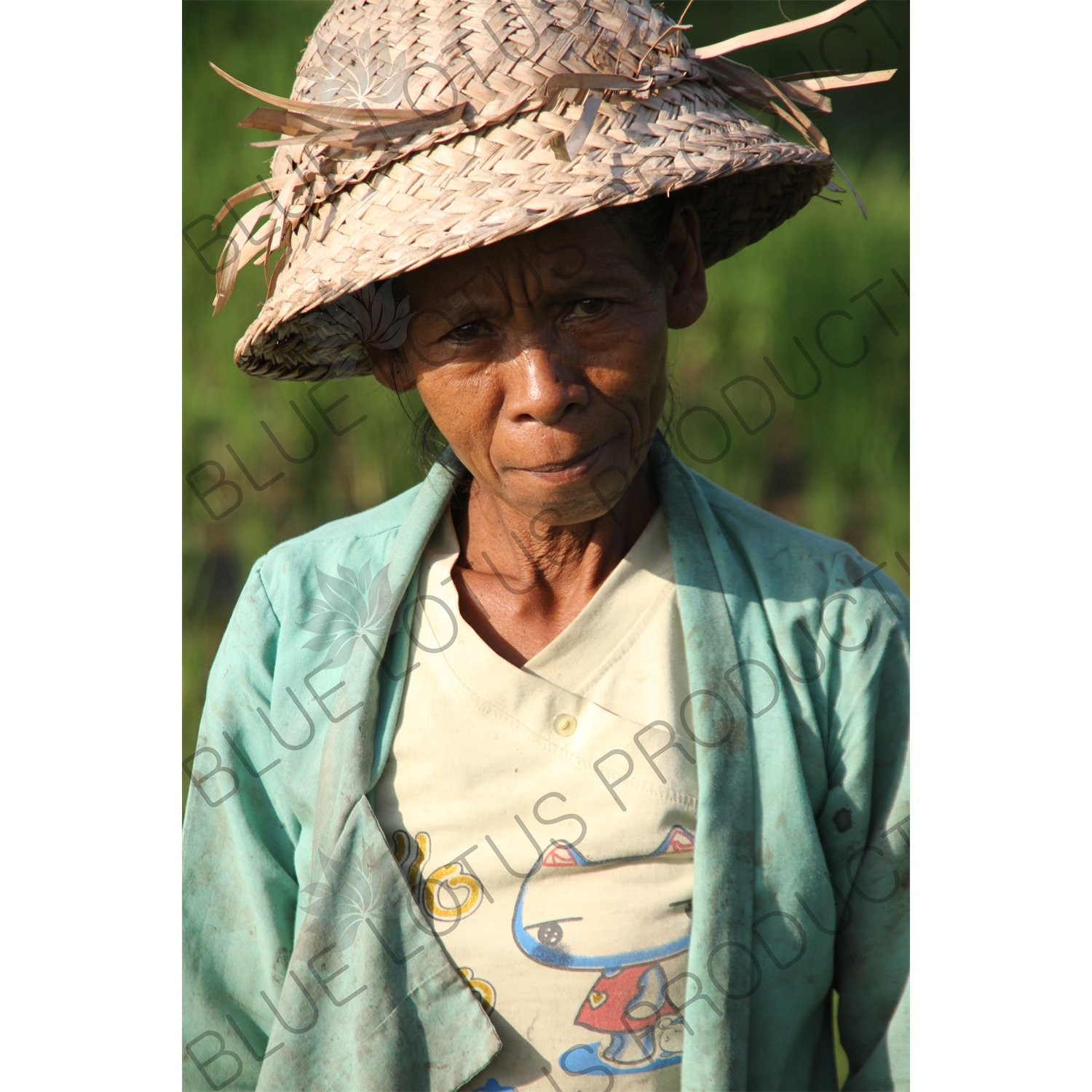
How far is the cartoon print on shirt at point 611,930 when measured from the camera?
96cm

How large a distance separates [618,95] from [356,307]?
1.05 feet

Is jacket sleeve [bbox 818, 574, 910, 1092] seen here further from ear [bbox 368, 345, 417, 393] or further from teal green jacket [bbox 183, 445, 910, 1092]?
ear [bbox 368, 345, 417, 393]

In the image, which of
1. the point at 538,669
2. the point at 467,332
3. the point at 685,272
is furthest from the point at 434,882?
the point at 685,272

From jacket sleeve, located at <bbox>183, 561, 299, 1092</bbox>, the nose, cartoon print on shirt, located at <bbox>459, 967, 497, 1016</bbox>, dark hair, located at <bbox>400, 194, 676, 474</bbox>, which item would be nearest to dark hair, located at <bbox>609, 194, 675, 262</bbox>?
dark hair, located at <bbox>400, 194, 676, 474</bbox>

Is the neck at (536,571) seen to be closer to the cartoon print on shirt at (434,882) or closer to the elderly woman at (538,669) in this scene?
the elderly woman at (538,669)

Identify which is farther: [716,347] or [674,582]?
[716,347]

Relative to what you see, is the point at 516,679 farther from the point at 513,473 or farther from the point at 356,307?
the point at 356,307

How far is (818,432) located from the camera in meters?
1.78

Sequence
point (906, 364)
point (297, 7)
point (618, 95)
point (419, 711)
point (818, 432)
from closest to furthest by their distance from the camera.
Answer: point (618, 95) < point (419, 711) < point (297, 7) < point (906, 364) < point (818, 432)

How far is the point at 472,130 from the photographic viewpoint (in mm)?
885

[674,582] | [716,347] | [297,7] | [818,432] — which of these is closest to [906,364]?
[818,432]

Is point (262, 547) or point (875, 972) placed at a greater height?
point (262, 547)

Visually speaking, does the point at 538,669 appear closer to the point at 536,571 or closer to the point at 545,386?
the point at 536,571

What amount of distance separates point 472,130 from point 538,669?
1.63ft
